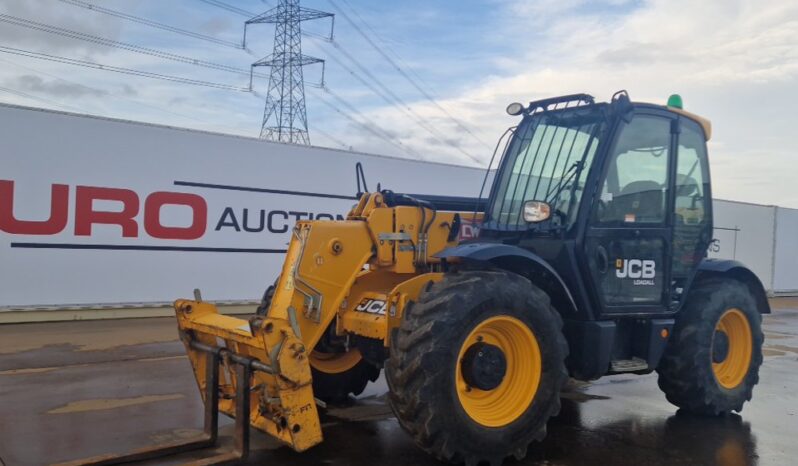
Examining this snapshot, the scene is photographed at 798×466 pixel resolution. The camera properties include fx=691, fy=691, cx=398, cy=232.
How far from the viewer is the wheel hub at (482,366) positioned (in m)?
4.63

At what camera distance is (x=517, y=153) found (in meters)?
6.12

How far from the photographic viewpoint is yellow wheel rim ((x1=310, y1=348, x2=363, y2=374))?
19.4ft

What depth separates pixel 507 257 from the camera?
197 inches

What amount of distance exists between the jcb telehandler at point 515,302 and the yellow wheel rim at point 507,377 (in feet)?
0.04

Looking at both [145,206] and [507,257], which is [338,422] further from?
[145,206]

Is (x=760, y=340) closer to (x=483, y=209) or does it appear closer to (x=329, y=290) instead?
(x=483, y=209)

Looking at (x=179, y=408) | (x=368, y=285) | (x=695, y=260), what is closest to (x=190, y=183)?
(x=179, y=408)

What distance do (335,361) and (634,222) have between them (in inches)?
111

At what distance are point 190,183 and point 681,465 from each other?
9.40 m

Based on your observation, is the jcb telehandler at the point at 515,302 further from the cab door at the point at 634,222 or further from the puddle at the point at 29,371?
the puddle at the point at 29,371

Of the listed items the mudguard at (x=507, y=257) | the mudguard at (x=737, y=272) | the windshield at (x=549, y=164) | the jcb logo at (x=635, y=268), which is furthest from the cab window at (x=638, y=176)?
the mudguard at (x=737, y=272)

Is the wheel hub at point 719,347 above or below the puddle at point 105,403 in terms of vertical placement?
above

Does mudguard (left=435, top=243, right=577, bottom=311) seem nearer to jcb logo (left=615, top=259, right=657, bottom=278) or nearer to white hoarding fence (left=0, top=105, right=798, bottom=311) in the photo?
jcb logo (left=615, top=259, right=657, bottom=278)

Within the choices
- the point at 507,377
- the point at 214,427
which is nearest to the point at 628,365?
the point at 507,377
